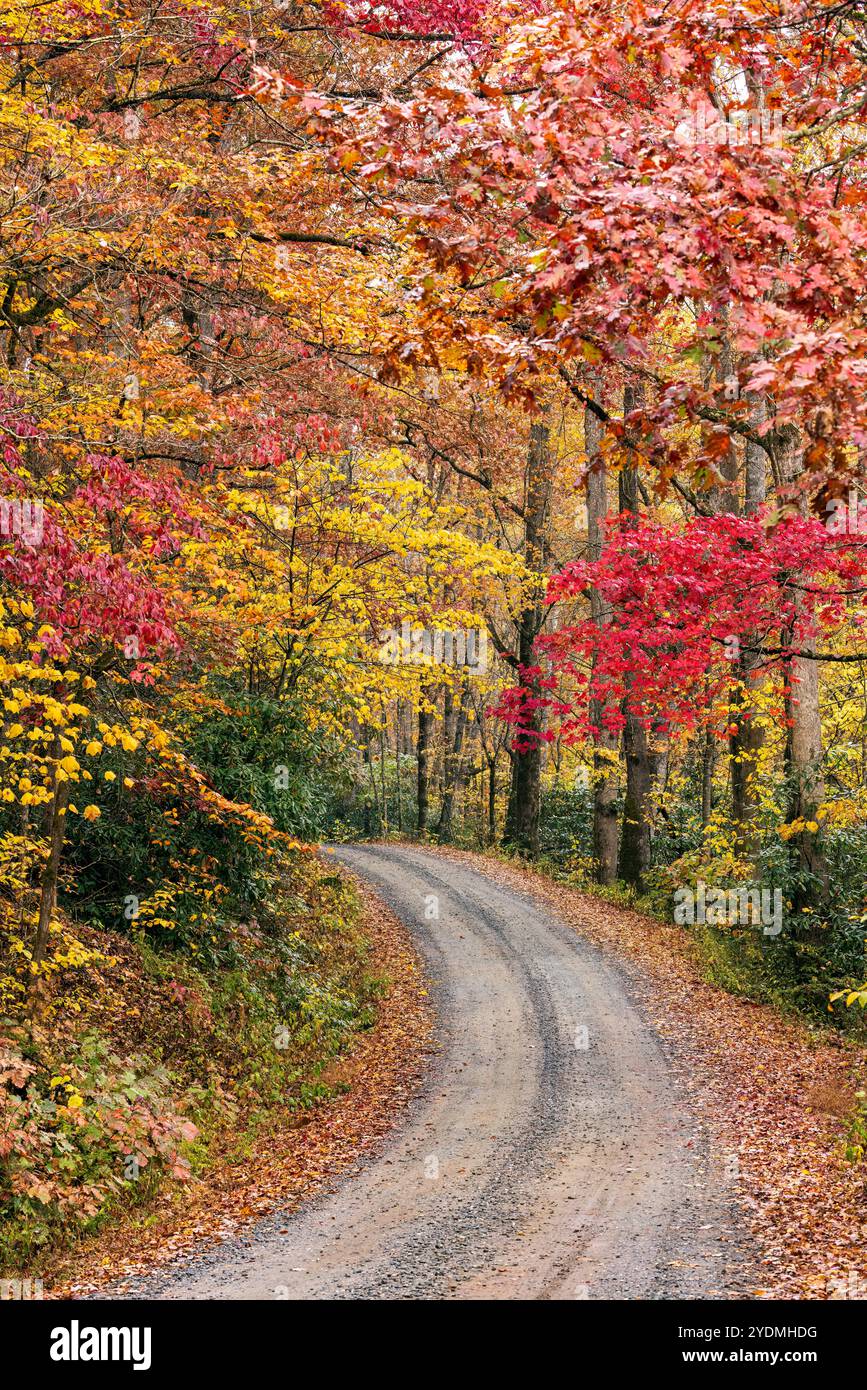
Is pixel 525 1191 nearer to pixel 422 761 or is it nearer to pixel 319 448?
pixel 319 448

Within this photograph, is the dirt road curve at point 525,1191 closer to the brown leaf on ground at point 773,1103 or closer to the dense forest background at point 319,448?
the brown leaf on ground at point 773,1103

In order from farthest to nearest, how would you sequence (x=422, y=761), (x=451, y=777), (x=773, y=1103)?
1. (x=451, y=777)
2. (x=422, y=761)
3. (x=773, y=1103)

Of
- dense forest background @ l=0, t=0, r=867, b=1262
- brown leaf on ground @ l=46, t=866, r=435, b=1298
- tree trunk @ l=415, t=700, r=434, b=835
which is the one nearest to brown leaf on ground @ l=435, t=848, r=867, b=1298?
dense forest background @ l=0, t=0, r=867, b=1262

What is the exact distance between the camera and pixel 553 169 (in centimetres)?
521

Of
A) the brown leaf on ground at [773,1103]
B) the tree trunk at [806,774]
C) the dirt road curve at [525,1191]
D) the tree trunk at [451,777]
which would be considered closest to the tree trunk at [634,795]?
the brown leaf on ground at [773,1103]

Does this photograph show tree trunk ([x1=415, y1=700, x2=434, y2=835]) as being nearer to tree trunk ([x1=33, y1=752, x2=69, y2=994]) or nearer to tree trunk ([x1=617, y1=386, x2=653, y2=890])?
tree trunk ([x1=617, y1=386, x2=653, y2=890])

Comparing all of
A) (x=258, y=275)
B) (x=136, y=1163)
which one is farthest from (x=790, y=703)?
(x=136, y=1163)

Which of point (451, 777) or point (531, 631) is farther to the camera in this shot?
point (451, 777)

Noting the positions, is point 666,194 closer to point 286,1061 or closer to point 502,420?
point 286,1061

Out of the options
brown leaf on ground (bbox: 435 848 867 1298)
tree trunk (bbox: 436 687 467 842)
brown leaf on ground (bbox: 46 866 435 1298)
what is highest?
tree trunk (bbox: 436 687 467 842)

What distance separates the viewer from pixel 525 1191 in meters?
8.39

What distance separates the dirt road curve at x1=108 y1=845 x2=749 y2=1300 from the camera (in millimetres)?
6738

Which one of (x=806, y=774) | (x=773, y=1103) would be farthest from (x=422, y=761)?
(x=773, y=1103)
